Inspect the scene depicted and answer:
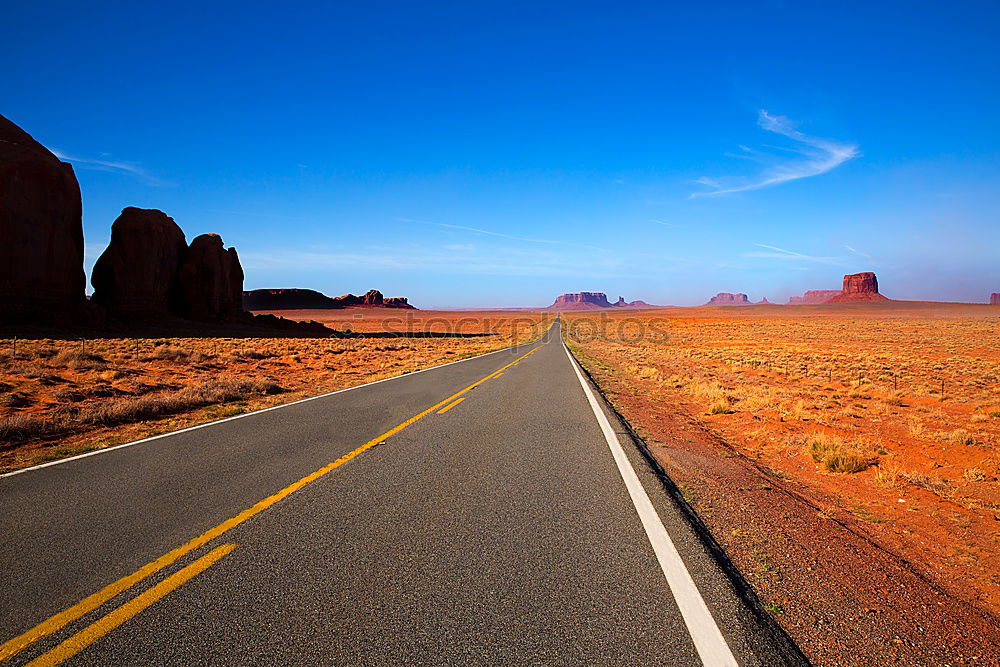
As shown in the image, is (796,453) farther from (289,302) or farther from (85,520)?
(289,302)

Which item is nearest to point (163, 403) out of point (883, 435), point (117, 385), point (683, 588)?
point (117, 385)

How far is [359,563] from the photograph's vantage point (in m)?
3.53

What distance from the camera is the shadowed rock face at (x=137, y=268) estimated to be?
4144 centimetres

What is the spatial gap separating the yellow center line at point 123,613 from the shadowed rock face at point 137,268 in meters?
46.9

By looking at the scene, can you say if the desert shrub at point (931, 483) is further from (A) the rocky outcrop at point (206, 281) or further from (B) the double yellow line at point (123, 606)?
(A) the rocky outcrop at point (206, 281)

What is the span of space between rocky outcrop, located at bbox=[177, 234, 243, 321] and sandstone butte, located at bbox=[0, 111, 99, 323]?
11.6 m

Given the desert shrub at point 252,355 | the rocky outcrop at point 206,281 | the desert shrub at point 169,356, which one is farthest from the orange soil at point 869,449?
the rocky outcrop at point 206,281

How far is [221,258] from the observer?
5134 centimetres

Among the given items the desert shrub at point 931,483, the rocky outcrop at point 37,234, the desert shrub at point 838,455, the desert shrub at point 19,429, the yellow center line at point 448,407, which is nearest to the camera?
the desert shrub at point 931,483

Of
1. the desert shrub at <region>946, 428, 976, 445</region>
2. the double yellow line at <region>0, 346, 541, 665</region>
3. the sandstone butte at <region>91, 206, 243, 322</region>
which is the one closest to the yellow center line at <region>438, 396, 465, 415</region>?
the double yellow line at <region>0, 346, 541, 665</region>

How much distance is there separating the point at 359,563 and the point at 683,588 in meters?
2.27

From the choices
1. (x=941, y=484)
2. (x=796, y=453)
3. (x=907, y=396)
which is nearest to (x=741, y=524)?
(x=941, y=484)

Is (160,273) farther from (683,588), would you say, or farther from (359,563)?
(683,588)

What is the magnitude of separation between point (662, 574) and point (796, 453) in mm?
6054
